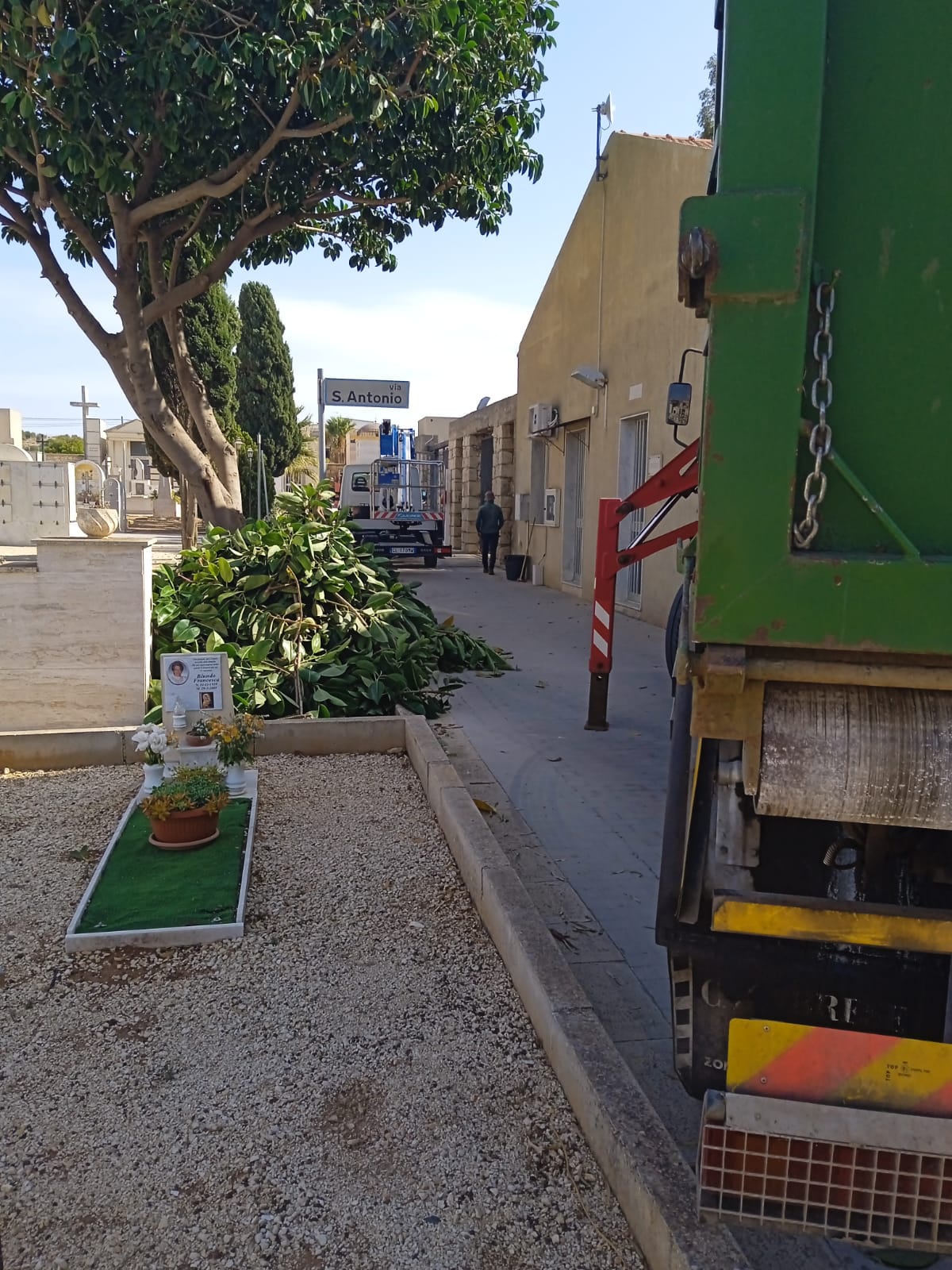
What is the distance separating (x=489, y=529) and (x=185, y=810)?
52.6 ft

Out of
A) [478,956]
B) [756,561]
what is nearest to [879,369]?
[756,561]

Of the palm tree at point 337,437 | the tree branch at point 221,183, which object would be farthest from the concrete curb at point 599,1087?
the palm tree at point 337,437

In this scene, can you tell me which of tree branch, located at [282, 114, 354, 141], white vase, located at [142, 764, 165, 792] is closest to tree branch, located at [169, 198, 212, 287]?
tree branch, located at [282, 114, 354, 141]

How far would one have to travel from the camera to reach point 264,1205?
2.41 meters

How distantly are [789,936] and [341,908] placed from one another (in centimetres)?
258

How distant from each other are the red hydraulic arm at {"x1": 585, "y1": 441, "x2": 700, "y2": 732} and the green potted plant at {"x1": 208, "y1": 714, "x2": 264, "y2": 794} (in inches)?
106

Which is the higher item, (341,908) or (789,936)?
(789,936)

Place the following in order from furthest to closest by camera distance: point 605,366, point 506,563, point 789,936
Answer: point 506,563
point 605,366
point 789,936

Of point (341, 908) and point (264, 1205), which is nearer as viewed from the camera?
point (264, 1205)

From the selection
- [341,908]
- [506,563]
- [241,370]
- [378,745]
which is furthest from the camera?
[241,370]

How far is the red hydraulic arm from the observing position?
611 cm

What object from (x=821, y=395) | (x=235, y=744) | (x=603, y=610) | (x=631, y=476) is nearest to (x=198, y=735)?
(x=235, y=744)

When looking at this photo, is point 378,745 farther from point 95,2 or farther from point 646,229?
point 646,229

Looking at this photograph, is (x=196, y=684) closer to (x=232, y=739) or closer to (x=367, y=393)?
(x=232, y=739)
